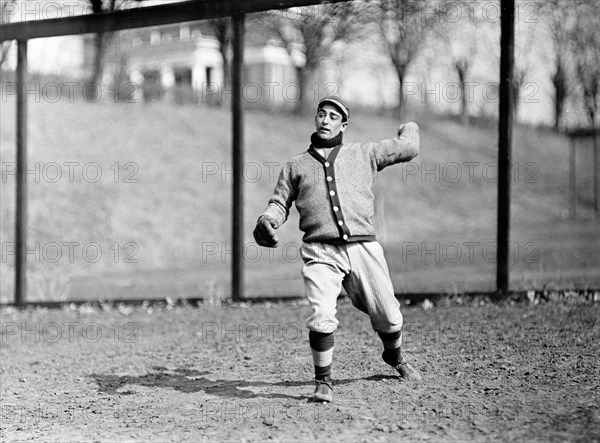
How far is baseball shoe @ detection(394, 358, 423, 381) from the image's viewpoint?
17.1ft

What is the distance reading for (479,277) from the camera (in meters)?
12.1

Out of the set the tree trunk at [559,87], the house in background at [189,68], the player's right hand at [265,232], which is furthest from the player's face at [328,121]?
the house in background at [189,68]

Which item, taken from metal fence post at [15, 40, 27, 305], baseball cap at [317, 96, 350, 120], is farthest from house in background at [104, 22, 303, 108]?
baseball cap at [317, 96, 350, 120]

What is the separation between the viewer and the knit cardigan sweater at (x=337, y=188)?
4918mm

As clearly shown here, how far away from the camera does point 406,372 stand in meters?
5.23

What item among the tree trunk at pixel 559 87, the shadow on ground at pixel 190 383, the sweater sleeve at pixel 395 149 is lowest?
the shadow on ground at pixel 190 383

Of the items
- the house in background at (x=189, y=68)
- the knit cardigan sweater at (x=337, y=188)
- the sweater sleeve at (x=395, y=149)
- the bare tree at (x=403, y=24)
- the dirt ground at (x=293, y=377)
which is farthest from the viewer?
the house in background at (x=189, y=68)

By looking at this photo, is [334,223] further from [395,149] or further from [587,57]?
[587,57]

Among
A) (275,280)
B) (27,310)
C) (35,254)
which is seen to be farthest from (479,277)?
(35,254)

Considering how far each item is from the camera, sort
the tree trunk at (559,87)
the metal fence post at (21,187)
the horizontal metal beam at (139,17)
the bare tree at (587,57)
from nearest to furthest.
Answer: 1. the horizontal metal beam at (139,17)
2. the metal fence post at (21,187)
3. the bare tree at (587,57)
4. the tree trunk at (559,87)

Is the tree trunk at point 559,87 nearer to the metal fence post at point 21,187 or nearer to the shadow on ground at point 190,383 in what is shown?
the metal fence post at point 21,187

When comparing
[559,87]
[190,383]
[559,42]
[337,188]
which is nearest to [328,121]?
[337,188]

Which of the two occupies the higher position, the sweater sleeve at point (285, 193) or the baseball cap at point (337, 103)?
the baseball cap at point (337, 103)

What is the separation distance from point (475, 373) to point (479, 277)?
6.93 m
